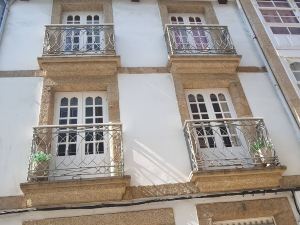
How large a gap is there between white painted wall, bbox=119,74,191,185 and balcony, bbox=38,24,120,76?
0.56 meters

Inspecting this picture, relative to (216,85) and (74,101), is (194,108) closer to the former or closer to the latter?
(216,85)

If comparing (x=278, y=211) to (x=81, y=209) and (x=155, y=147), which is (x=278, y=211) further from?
(x=81, y=209)

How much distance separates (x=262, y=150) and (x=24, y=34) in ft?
19.9

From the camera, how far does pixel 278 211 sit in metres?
6.82

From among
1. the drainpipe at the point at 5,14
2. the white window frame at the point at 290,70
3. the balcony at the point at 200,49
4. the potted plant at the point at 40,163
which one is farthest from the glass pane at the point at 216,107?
the drainpipe at the point at 5,14

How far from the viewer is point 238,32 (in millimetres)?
9922

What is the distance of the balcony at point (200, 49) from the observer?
336 inches

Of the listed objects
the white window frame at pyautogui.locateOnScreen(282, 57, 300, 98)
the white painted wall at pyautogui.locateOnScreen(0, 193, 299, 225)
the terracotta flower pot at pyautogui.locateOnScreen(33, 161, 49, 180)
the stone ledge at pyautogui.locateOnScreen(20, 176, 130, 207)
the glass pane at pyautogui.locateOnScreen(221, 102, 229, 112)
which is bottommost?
the white painted wall at pyautogui.locateOnScreen(0, 193, 299, 225)

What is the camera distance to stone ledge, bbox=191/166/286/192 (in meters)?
6.79

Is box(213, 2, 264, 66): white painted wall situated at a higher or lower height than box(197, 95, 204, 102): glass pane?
higher

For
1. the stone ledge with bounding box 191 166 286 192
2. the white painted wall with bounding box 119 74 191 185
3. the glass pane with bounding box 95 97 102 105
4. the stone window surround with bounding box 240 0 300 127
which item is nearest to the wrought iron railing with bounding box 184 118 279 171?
the stone ledge with bounding box 191 166 286 192

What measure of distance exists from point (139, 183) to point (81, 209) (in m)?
1.14

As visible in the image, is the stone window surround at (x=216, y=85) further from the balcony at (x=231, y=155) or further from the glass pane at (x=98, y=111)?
Answer: the glass pane at (x=98, y=111)

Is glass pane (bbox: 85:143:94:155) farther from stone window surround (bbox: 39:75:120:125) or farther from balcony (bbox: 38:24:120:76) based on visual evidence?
balcony (bbox: 38:24:120:76)
